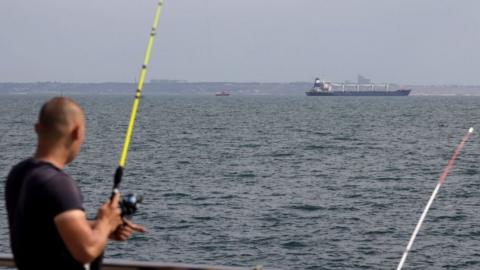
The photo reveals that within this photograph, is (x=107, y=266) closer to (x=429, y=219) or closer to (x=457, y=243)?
(x=457, y=243)

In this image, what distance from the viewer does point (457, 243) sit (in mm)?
23297

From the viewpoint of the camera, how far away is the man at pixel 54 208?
2.88m

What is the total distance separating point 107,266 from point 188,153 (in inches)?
1984

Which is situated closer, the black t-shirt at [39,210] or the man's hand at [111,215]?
the black t-shirt at [39,210]

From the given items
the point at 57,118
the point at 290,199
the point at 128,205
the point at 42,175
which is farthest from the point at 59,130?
the point at 290,199

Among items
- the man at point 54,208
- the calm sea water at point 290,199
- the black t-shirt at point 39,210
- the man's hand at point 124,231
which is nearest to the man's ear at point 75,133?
the man at point 54,208

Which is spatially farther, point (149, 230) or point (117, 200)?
point (149, 230)

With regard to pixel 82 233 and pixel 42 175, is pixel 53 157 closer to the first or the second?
pixel 42 175

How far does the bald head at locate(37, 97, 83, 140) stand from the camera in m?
2.97

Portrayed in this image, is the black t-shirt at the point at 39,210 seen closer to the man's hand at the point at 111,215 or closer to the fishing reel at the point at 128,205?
the man's hand at the point at 111,215

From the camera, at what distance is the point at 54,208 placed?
288cm

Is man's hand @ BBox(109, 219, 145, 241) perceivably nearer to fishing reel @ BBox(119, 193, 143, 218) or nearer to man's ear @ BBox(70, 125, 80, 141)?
fishing reel @ BBox(119, 193, 143, 218)

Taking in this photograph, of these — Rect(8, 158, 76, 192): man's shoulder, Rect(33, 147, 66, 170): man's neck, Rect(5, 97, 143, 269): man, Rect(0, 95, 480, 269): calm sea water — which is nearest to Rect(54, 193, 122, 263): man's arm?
Rect(5, 97, 143, 269): man

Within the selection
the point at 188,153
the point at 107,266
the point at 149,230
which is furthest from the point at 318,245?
the point at 188,153
